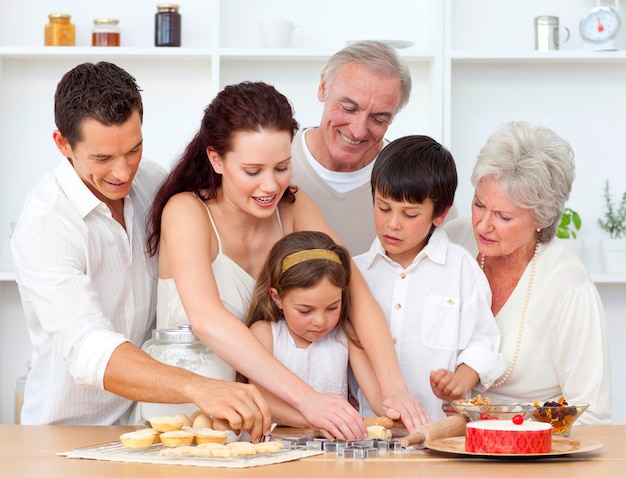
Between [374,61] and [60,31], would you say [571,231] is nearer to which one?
[374,61]

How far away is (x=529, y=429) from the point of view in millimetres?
1688

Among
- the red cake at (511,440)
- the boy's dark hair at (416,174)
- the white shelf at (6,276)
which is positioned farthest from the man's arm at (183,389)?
the white shelf at (6,276)

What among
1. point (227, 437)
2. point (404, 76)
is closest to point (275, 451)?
point (227, 437)

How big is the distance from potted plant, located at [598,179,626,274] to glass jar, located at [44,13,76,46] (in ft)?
7.30

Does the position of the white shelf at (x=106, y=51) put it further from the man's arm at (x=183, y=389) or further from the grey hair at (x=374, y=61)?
the man's arm at (x=183, y=389)

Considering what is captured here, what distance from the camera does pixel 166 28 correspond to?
388 centimetres

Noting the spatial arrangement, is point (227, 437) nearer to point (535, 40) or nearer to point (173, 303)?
point (173, 303)

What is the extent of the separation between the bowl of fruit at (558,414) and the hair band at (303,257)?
0.59 meters

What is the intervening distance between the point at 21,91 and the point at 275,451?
9.04ft

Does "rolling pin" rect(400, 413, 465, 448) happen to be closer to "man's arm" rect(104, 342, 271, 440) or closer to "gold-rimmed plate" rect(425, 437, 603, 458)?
"gold-rimmed plate" rect(425, 437, 603, 458)

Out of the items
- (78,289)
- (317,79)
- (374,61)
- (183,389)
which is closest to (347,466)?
(183,389)

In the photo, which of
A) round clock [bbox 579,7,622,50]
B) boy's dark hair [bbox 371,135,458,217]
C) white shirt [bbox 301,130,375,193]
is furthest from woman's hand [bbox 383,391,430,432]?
round clock [bbox 579,7,622,50]

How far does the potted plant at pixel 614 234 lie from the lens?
3969 millimetres

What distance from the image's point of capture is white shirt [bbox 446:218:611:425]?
2.34 m
